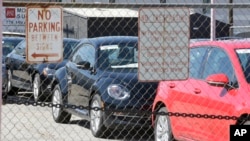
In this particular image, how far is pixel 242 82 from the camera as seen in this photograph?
8477mm

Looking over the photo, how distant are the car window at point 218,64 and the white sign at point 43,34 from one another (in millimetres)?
2697

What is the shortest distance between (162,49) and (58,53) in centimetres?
98

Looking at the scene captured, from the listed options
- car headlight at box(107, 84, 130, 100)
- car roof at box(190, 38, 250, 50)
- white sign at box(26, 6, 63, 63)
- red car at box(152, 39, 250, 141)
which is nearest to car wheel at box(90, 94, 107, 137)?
car headlight at box(107, 84, 130, 100)

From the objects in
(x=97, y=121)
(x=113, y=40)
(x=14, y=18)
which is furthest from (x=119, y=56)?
(x=14, y=18)

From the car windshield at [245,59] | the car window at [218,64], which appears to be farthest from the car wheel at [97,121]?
the car windshield at [245,59]

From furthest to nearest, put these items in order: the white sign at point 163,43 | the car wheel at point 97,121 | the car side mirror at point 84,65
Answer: the car side mirror at point 84,65
the car wheel at point 97,121
the white sign at point 163,43

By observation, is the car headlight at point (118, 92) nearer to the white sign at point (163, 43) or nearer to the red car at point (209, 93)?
the red car at point (209, 93)

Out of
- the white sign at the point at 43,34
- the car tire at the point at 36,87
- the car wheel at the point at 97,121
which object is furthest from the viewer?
the car tire at the point at 36,87

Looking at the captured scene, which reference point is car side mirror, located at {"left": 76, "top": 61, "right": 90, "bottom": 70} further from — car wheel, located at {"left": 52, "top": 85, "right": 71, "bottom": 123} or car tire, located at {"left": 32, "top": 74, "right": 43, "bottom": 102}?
car tire, located at {"left": 32, "top": 74, "right": 43, "bottom": 102}

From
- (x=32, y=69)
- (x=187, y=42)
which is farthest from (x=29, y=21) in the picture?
(x=32, y=69)

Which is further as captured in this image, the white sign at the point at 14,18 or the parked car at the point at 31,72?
the parked car at the point at 31,72

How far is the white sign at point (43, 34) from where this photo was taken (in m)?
6.61

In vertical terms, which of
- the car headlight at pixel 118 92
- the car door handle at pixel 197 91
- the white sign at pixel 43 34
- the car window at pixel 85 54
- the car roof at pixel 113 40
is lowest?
the car headlight at pixel 118 92

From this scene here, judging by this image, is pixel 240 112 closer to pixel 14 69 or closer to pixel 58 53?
pixel 58 53
